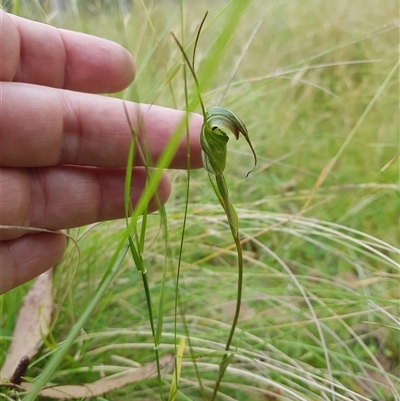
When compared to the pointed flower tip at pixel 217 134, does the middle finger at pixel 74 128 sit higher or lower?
lower

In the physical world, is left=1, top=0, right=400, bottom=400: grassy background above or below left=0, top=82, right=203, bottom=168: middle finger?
below

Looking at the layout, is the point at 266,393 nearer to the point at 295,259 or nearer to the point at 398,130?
the point at 295,259

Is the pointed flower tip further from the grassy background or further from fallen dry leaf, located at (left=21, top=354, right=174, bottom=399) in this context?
fallen dry leaf, located at (left=21, top=354, right=174, bottom=399)

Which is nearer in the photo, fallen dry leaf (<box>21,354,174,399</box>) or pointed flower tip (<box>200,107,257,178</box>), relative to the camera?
pointed flower tip (<box>200,107,257,178</box>)

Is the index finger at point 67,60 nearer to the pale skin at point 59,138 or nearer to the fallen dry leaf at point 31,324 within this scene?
the pale skin at point 59,138

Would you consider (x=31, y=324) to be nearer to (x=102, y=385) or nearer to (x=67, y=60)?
(x=102, y=385)

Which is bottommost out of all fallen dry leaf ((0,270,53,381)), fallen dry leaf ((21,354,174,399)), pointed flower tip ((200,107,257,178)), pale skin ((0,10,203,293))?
fallen dry leaf ((0,270,53,381))

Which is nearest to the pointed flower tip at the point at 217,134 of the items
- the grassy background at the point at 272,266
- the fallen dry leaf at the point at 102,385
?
the grassy background at the point at 272,266

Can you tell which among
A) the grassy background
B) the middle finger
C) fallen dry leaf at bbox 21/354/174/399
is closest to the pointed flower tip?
the grassy background
